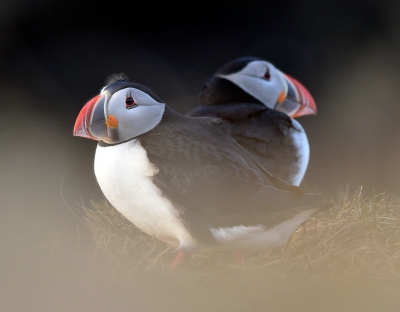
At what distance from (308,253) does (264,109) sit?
1.10 metres

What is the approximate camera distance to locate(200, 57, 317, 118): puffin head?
12.4ft

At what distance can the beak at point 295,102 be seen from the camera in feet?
12.8

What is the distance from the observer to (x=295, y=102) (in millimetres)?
3906

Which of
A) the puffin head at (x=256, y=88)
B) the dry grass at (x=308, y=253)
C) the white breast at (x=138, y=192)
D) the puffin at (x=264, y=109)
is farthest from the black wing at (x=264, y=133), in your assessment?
the white breast at (x=138, y=192)

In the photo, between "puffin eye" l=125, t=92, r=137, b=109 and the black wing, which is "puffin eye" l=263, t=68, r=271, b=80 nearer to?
the black wing

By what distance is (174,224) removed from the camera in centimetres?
247

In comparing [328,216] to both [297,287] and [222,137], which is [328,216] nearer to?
[222,137]

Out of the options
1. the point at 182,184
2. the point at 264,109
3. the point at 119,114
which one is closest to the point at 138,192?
the point at 182,184

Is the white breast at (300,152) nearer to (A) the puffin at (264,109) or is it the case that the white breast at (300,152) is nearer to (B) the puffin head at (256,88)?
(A) the puffin at (264,109)

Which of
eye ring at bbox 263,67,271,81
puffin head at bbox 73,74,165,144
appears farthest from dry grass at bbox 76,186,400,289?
eye ring at bbox 263,67,271,81

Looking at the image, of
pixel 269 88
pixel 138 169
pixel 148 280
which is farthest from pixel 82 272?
pixel 269 88

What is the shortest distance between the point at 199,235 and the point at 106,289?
510 mm

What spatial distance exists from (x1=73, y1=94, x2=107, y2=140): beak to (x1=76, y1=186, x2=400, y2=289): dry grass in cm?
63

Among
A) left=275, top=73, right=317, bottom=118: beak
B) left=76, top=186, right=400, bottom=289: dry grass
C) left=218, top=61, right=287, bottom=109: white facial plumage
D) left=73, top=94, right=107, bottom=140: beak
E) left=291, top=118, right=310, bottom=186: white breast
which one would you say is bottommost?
left=76, top=186, right=400, bottom=289: dry grass
